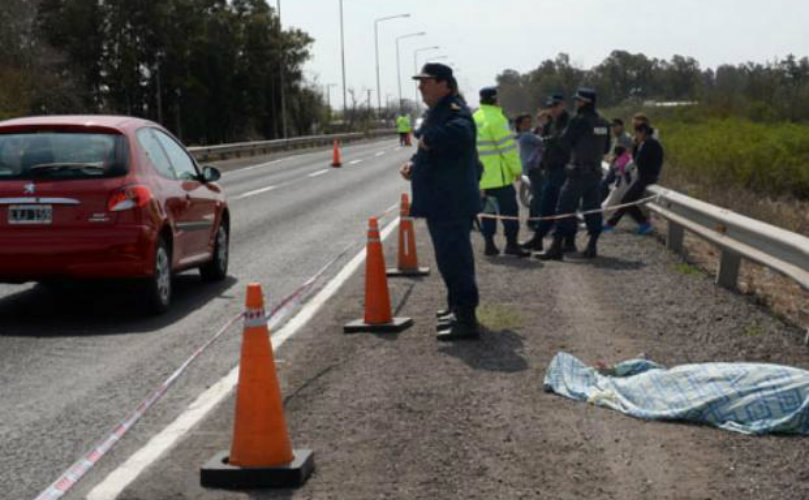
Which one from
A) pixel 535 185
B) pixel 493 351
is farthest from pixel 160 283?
pixel 535 185

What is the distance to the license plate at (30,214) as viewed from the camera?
9.81m

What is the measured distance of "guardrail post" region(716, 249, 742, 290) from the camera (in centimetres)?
1130

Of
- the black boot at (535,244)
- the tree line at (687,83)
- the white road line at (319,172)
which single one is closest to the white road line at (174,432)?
the black boot at (535,244)

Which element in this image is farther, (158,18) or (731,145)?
(158,18)

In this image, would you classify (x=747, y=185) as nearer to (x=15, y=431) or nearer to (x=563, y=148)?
(x=563, y=148)

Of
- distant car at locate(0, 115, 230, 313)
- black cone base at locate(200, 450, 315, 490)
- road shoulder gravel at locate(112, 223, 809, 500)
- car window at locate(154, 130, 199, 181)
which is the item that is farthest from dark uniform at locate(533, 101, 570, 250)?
black cone base at locate(200, 450, 315, 490)

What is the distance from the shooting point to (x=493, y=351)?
8344 millimetres

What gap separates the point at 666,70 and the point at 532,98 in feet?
109

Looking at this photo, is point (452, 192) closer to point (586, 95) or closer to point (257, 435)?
point (257, 435)

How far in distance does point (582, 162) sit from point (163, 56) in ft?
215

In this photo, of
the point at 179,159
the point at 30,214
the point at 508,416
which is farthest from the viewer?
the point at 179,159

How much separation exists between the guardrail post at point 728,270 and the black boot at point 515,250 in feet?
10.2

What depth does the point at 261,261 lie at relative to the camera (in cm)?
1432

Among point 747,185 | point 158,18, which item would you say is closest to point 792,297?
point 747,185
